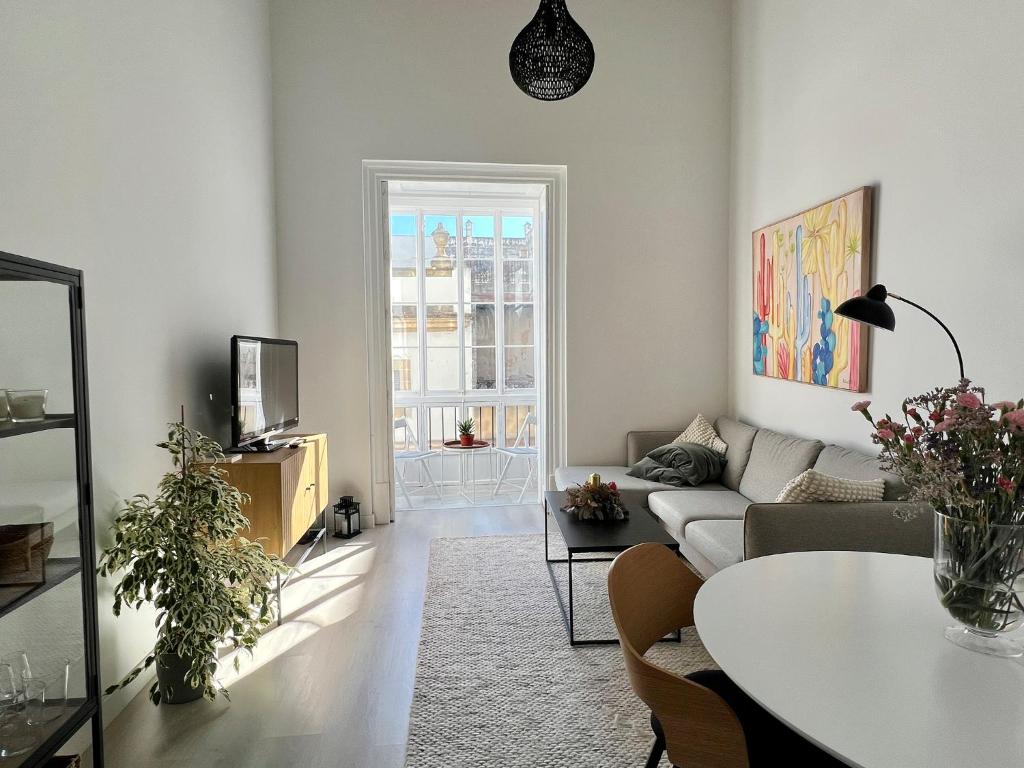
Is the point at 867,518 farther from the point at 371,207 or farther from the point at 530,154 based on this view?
the point at 371,207

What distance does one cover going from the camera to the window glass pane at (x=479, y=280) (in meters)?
5.93

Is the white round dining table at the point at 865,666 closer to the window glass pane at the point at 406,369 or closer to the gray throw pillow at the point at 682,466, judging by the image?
the gray throw pillow at the point at 682,466

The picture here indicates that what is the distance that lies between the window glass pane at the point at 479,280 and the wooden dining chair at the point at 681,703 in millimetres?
4445

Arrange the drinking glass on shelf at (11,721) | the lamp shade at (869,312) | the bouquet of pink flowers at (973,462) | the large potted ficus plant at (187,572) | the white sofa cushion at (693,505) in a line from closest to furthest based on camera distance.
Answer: the bouquet of pink flowers at (973,462), the drinking glass on shelf at (11,721), the lamp shade at (869,312), the large potted ficus plant at (187,572), the white sofa cushion at (693,505)

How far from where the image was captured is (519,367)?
20.0 feet

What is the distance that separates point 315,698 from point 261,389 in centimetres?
176

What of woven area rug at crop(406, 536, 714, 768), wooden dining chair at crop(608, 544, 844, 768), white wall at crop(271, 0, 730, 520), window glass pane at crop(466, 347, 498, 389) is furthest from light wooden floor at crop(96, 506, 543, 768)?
window glass pane at crop(466, 347, 498, 389)

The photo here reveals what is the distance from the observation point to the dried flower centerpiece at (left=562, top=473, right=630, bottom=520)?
10.7 ft

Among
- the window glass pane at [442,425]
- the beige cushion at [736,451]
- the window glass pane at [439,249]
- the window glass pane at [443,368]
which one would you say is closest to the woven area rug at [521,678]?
the beige cushion at [736,451]

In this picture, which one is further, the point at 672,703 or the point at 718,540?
the point at 718,540

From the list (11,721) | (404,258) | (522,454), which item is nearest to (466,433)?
(522,454)

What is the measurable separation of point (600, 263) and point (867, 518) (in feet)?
9.65

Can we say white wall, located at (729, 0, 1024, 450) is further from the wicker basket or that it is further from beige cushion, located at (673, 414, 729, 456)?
the wicker basket

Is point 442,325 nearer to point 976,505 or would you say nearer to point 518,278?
point 518,278
